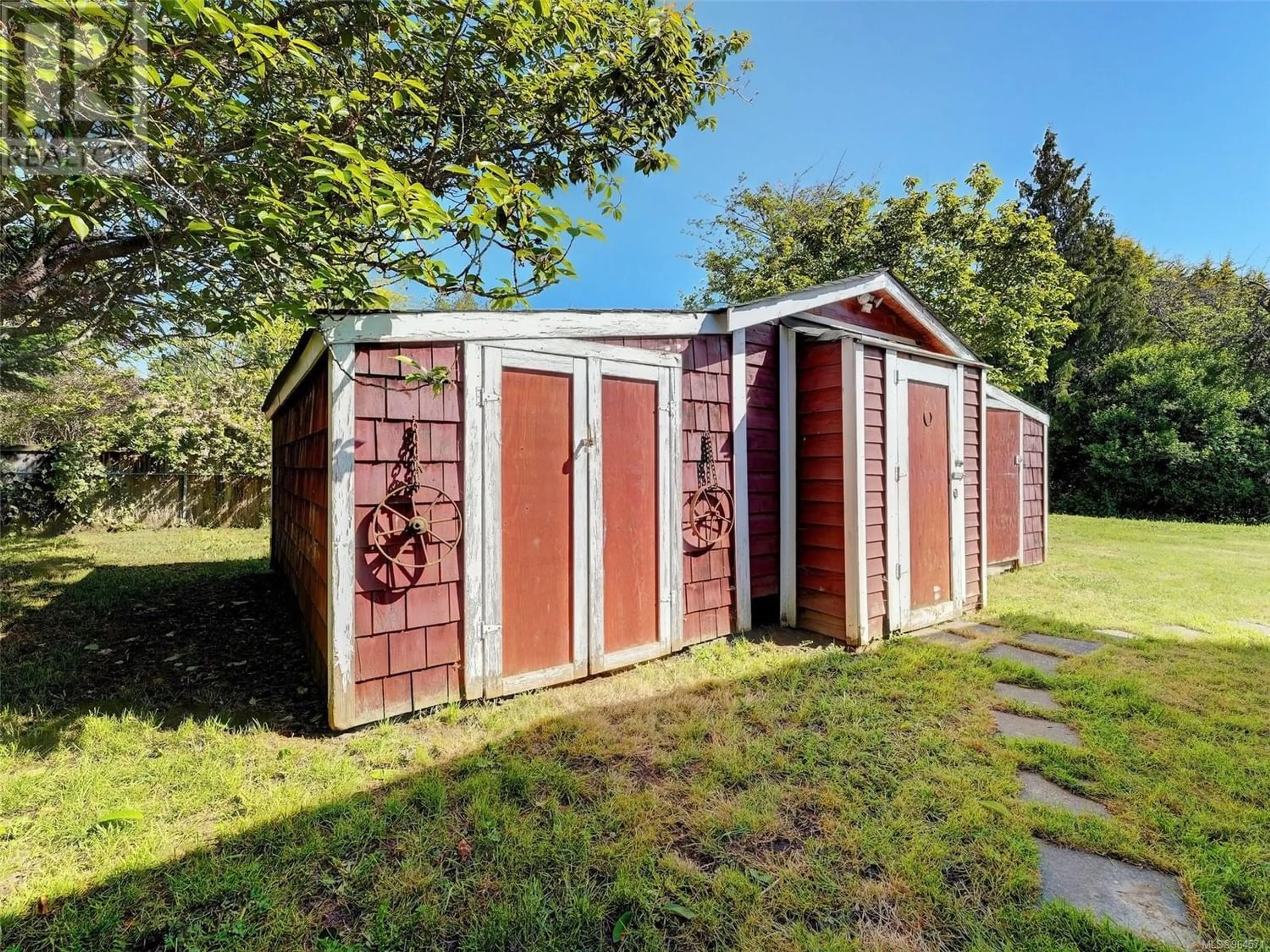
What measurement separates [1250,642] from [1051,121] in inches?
775

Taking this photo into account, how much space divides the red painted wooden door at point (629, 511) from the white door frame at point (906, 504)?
1.80 meters

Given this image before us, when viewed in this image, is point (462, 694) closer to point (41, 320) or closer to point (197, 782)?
point (197, 782)

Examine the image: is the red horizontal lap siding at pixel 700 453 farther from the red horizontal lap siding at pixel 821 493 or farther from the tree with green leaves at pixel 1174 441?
the tree with green leaves at pixel 1174 441

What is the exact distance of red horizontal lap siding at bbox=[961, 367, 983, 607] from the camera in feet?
15.5

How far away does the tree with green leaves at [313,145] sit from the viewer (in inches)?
86.3

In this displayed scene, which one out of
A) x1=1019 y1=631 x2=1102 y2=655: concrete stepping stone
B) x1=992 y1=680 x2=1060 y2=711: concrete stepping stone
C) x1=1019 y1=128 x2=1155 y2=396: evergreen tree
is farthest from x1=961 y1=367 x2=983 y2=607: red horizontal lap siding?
x1=1019 y1=128 x2=1155 y2=396: evergreen tree

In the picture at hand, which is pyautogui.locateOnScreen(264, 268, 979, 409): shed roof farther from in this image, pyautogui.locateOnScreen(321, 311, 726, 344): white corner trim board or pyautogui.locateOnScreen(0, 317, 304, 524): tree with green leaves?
pyautogui.locateOnScreen(0, 317, 304, 524): tree with green leaves

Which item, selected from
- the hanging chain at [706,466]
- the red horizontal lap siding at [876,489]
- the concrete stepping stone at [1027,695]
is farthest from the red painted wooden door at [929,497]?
the hanging chain at [706,466]

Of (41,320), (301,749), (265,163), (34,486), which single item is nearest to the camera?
(301,749)

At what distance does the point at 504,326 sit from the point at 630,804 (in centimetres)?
236

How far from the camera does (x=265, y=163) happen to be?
9.12 ft

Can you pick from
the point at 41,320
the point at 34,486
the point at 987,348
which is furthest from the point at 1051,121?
the point at 34,486

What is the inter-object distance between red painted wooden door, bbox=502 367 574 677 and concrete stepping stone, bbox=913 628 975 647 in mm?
2662

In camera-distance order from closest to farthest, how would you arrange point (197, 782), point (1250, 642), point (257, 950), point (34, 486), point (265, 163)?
point (257, 950)
point (197, 782)
point (265, 163)
point (1250, 642)
point (34, 486)
